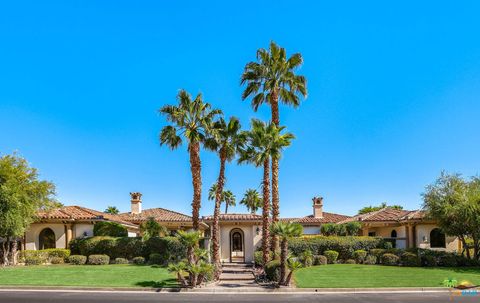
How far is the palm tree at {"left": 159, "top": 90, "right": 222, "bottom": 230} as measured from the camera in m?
30.7

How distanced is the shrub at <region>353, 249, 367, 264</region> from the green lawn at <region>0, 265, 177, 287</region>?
47.1 ft

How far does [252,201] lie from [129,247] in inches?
1836

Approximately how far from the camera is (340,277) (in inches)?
947

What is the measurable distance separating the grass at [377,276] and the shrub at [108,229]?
50.5 ft

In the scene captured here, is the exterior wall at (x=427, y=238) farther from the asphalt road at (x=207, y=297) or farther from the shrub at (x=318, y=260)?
the asphalt road at (x=207, y=297)

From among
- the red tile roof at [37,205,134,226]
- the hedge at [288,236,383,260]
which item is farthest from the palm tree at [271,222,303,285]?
the red tile roof at [37,205,134,226]

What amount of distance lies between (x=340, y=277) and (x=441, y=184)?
41.2ft

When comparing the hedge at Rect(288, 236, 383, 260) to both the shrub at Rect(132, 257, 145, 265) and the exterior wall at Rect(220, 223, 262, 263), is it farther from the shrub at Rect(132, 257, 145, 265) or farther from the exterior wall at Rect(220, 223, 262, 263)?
the shrub at Rect(132, 257, 145, 265)

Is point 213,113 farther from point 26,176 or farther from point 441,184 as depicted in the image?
point 441,184

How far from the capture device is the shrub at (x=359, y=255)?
1238 inches

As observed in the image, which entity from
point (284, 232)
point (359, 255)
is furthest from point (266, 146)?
point (359, 255)

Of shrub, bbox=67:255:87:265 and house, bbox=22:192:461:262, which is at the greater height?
house, bbox=22:192:461:262

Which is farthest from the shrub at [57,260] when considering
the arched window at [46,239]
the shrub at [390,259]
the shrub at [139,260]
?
the shrub at [390,259]

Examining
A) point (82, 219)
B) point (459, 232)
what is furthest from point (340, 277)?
point (82, 219)
